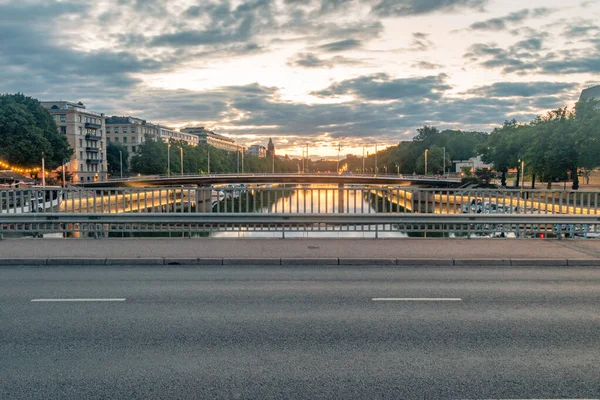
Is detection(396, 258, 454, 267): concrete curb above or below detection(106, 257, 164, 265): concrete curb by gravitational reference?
below

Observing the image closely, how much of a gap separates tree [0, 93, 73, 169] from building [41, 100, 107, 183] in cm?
2936

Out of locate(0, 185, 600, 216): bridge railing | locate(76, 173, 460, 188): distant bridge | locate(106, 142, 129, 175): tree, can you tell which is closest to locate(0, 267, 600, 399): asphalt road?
locate(0, 185, 600, 216): bridge railing

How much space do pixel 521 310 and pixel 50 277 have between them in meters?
8.45

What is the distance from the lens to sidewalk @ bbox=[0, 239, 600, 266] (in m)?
11.5

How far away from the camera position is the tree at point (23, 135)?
6462 centimetres

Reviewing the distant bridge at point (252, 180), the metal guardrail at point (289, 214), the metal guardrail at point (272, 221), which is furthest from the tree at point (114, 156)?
the metal guardrail at point (272, 221)

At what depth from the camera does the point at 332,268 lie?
11125 millimetres

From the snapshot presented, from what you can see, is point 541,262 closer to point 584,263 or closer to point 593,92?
point 584,263

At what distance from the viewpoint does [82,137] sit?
109 meters

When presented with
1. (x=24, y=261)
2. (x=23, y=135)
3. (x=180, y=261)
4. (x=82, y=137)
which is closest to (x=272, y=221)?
(x=180, y=261)

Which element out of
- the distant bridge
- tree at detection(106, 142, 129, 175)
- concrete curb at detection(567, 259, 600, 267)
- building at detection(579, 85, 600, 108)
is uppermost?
building at detection(579, 85, 600, 108)

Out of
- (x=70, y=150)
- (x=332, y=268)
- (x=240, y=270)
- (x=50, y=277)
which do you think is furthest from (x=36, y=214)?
(x=70, y=150)

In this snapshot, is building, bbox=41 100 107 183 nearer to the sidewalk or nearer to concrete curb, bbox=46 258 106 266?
the sidewalk

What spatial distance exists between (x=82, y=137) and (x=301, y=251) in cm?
10815
